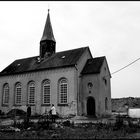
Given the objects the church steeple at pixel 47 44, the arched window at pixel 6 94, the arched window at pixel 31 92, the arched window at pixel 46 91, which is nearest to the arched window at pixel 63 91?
the arched window at pixel 46 91

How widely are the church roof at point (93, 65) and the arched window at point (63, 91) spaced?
3.02 m

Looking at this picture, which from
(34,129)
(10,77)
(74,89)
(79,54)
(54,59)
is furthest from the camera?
(10,77)

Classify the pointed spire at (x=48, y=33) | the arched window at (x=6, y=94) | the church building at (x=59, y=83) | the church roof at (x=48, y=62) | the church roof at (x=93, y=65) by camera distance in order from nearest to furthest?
the church building at (x=59, y=83) < the church roof at (x=93, y=65) < the church roof at (x=48, y=62) < the arched window at (x=6, y=94) < the pointed spire at (x=48, y=33)

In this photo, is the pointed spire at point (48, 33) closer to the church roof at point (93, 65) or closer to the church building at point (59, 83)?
the church building at point (59, 83)

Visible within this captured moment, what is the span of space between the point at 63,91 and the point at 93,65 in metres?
5.72

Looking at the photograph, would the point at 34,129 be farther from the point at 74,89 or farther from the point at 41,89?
the point at 41,89

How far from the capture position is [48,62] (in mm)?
34531

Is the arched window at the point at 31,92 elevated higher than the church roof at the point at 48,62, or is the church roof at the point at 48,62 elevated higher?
the church roof at the point at 48,62

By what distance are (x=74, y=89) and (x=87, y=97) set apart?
232cm

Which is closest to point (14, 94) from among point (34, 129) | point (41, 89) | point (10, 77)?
point (10, 77)

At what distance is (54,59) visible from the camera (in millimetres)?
34688

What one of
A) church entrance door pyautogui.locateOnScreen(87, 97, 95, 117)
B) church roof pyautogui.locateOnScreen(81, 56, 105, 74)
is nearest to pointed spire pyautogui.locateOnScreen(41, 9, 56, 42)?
church roof pyautogui.locateOnScreen(81, 56, 105, 74)

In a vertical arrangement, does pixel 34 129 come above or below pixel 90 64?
below

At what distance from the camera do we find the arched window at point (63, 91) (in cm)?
3114
